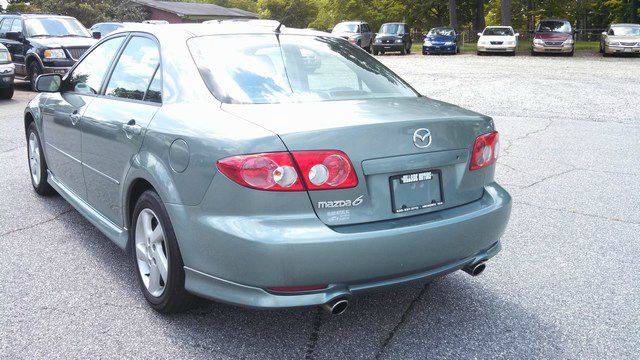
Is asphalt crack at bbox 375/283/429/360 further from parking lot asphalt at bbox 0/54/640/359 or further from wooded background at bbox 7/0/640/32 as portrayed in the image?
wooded background at bbox 7/0/640/32

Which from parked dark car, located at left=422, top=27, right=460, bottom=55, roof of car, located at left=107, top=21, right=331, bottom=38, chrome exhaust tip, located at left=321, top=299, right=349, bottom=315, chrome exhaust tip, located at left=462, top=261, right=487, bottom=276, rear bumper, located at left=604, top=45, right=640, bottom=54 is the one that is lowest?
rear bumper, located at left=604, top=45, right=640, bottom=54

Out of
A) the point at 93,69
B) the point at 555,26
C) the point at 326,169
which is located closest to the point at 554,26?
the point at 555,26

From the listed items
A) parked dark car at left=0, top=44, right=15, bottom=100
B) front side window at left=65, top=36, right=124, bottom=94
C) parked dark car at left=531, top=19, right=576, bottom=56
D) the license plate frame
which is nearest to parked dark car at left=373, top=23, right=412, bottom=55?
parked dark car at left=531, top=19, right=576, bottom=56

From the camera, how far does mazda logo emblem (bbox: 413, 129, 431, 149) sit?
3027 millimetres

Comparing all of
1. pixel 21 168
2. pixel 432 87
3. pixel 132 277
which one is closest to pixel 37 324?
pixel 132 277

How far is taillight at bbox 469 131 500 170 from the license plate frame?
298 millimetres

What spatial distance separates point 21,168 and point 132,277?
4.12 meters

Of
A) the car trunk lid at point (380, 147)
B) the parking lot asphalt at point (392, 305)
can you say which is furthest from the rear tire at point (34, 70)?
the car trunk lid at point (380, 147)

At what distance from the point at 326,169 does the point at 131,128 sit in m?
1.37

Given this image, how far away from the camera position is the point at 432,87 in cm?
1588

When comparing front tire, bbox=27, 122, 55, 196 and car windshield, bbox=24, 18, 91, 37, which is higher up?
car windshield, bbox=24, 18, 91, 37

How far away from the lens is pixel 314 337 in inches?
126

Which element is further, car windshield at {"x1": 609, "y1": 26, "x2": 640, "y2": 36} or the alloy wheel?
car windshield at {"x1": 609, "y1": 26, "x2": 640, "y2": 36}

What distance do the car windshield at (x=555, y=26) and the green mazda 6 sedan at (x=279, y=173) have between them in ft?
92.0
